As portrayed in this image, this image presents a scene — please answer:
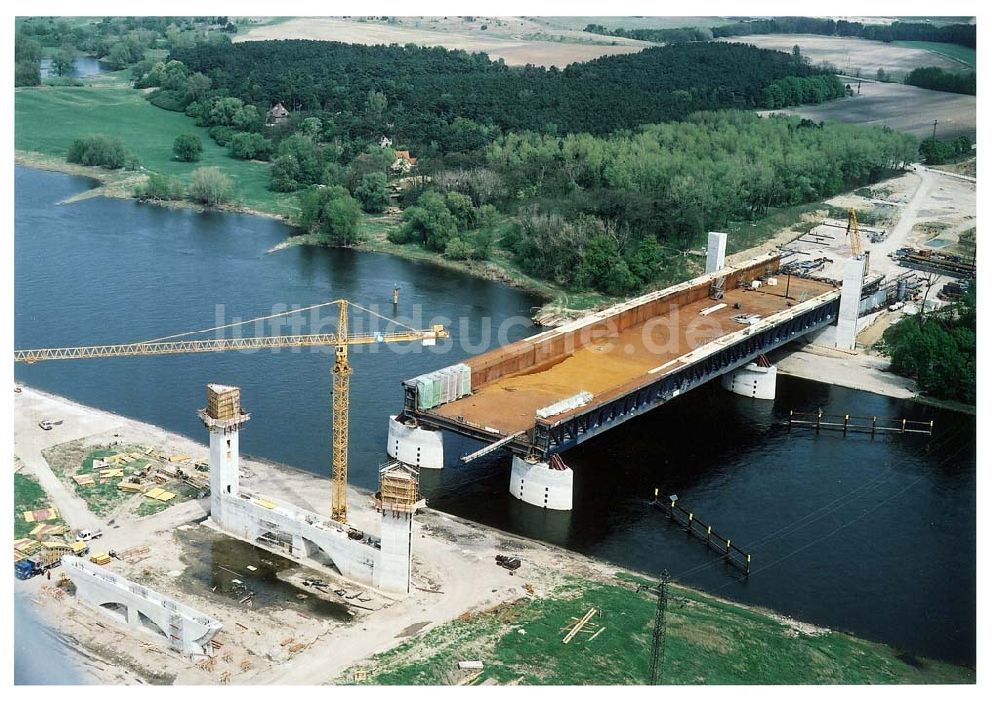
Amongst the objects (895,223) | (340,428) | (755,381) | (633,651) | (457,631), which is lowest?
(633,651)

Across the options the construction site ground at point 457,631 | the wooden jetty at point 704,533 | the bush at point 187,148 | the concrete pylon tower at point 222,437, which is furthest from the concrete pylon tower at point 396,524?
the bush at point 187,148

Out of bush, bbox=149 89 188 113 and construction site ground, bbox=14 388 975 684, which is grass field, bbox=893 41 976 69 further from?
bush, bbox=149 89 188 113

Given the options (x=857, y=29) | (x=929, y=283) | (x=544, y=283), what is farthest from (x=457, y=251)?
(x=857, y=29)

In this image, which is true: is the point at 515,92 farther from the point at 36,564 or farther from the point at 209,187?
the point at 36,564

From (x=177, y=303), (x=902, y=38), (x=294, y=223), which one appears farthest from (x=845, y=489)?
(x=902, y=38)

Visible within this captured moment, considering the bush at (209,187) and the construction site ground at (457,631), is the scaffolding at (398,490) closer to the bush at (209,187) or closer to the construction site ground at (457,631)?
the construction site ground at (457,631)

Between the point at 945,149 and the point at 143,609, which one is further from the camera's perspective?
the point at 945,149

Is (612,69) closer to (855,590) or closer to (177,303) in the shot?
(177,303)

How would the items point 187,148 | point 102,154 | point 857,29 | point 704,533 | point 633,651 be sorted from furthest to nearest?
point 857,29, point 187,148, point 102,154, point 704,533, point 633,651

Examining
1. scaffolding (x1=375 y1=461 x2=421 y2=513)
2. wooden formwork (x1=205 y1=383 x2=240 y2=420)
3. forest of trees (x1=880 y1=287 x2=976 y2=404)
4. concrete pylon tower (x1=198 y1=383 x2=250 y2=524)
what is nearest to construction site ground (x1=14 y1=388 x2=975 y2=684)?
concrete pylon tower (x1=198 y1=383 x2=250 y2=524)
